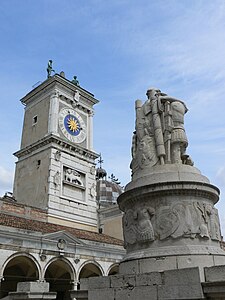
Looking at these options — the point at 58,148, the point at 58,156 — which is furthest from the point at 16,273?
the point at 58,148

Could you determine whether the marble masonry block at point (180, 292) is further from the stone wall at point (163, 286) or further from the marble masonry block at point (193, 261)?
the marble masonry block at point (193, 261)

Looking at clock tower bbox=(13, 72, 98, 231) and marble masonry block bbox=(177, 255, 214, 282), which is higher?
clock tower bbox=(13, 72, 98, 231)

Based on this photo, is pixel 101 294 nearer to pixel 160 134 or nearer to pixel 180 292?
pixel 180 292

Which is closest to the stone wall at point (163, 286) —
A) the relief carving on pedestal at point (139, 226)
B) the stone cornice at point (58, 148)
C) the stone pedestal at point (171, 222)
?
the stone pedestal at point (171, 222)

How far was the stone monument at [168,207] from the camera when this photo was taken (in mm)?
7469

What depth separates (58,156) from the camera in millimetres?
30641

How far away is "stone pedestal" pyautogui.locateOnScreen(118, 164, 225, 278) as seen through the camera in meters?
7.40

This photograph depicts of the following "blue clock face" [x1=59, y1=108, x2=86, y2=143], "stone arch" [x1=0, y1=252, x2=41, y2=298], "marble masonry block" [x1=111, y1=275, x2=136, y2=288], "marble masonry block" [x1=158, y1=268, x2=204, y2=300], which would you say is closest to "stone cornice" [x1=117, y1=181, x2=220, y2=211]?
"marble masonry block" [x1=111, y1=275, x2=136, y2=288]

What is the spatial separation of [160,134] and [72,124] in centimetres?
2530

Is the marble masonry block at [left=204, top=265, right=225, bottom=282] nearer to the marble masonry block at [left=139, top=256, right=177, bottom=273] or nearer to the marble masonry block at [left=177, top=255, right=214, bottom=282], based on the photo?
the marble masonry block at [left=177, top=255, right=214, bottom=282]

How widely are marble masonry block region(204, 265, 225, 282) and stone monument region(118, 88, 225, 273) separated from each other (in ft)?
3.24

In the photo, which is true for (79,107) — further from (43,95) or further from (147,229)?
(147,229)

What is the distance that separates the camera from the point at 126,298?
22.6ft

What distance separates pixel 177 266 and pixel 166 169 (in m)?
2.45
